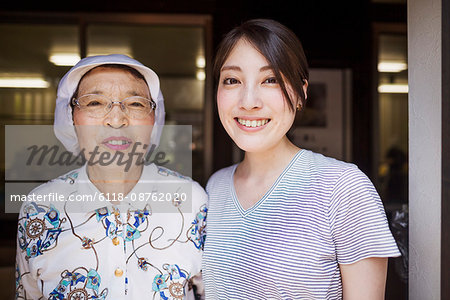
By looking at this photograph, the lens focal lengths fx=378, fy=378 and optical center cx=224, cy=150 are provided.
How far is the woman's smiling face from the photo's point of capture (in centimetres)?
134

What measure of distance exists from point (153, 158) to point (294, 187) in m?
0.73

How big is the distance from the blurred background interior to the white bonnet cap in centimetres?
254

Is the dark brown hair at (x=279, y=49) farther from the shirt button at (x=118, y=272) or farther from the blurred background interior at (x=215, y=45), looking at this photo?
the blurred background interior at (x=215, y=45)

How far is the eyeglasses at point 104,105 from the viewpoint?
1451 millimetres

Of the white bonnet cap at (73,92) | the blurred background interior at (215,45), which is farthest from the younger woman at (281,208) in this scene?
the blurred background interior at (215,45)

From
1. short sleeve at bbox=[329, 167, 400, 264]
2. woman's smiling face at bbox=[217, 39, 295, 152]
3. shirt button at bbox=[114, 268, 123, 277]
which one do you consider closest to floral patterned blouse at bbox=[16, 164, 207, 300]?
shirt button at bbox=[114, 268, 123, 277]

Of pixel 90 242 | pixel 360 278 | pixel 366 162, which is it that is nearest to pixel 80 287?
pixel 90 242

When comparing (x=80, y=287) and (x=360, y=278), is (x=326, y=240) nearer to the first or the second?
(x=360, y=278)

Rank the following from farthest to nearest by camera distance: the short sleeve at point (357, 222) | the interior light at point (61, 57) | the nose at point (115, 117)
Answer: the interior light at point (61, 57), the nose at point (115, 117), the short sleeve at point (357, 222)

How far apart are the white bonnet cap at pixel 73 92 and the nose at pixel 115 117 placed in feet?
0.57

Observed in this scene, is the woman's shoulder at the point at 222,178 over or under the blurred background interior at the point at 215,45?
under

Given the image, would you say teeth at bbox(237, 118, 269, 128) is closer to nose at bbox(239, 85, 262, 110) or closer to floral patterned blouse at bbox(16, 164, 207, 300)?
nose at bbox(239, 85, 262, 110)

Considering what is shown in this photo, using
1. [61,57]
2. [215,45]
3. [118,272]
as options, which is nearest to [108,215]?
[118,272]

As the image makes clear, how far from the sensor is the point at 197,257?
1.51 m
